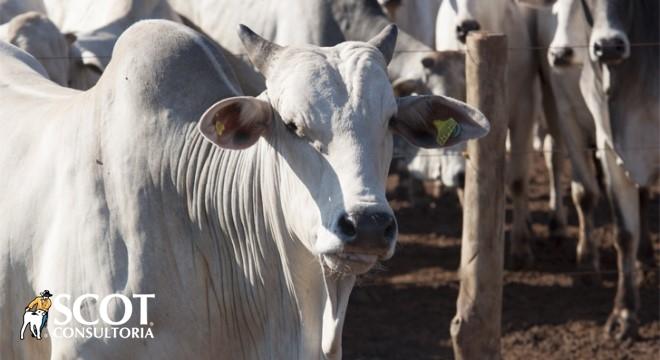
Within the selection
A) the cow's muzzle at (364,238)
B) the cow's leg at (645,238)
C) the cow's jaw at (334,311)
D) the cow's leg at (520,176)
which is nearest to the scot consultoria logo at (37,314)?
the cow's jaw at (334,311)

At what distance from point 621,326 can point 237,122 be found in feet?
11.9

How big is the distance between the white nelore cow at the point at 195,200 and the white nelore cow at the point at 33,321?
5 cm

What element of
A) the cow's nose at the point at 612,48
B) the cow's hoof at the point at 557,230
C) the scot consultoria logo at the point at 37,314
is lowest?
the scot consultoria logo at the point at 37,314

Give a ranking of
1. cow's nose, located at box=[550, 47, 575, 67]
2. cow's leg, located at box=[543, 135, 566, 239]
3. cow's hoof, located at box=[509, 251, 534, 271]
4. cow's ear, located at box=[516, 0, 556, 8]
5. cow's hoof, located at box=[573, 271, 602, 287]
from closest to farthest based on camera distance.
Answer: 1. cow's nose, located at box=[550, 47, 575, 67]
2. cow's ear, located at box=[516, 0, 556, 8]
3. cow's hoof, located at box=[573, 271, 602, 287]
4. cow's hoof, located at box=[509, 251, 534, 271]
5. cow's leg, located at box=[543, 135, 566, 239]

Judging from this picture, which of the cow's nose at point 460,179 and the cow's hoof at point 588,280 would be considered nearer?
the cow's nose at point 460,179

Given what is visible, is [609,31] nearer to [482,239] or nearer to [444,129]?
[482,239]

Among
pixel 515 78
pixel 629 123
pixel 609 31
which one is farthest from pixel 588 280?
pixel 609 31

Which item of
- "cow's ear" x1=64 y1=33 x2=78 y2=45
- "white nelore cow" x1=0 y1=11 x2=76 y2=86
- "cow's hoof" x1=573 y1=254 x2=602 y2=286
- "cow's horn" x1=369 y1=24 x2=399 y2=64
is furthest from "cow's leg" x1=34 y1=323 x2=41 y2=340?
→ "cow's hoof" x1=573 y1=254 x2=602 y2=286

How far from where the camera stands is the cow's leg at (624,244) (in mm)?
6484

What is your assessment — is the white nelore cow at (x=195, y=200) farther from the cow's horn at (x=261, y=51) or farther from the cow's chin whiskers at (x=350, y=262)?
the cow's chin whiskers at (x=350, y=262)

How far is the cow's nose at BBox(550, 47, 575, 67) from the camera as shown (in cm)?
681

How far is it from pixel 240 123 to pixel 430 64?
3876 millimetres

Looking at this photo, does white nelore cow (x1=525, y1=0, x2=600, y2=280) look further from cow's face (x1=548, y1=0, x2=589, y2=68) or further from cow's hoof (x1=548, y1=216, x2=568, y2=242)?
cow's hoof (x1=548, y1=216, x2=568, y2=242)

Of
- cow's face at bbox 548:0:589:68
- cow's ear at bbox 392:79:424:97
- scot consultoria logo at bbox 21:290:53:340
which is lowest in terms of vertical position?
scot consultoria logo at bbox 21:290:53:340
